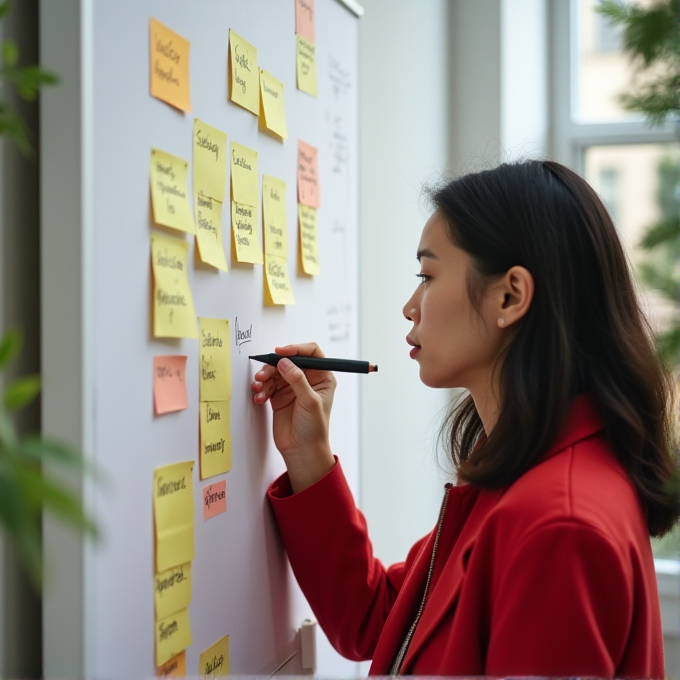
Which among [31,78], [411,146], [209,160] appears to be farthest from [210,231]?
[411,146]

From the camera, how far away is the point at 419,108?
6.55 feet

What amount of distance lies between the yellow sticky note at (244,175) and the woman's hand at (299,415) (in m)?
0.21

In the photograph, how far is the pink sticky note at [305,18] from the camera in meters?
1.23

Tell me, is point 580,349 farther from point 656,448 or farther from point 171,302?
point 171,302

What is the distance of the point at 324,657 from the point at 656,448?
657 mm

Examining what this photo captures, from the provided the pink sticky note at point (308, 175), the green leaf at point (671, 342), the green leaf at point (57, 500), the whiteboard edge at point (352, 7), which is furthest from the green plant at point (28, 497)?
the whiteboard edge at point (352, 7)

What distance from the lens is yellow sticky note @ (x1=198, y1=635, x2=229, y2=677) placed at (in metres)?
0.97

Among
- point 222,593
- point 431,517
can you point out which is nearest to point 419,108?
point 431,517

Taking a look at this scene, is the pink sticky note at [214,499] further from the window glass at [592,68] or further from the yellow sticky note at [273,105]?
the window glass at [592,68]

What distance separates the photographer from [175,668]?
91 cm

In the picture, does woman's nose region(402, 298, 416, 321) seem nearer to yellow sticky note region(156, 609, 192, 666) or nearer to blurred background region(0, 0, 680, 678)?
blurred background region(0, 0, 680, 678)

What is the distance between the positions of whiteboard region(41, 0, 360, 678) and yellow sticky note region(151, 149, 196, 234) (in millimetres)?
14

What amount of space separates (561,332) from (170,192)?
483 mm

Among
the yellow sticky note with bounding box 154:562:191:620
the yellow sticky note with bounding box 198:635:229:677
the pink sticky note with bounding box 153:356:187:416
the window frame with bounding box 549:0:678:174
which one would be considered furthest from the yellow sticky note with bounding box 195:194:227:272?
the window frame with bounding box 549:0:678:174
